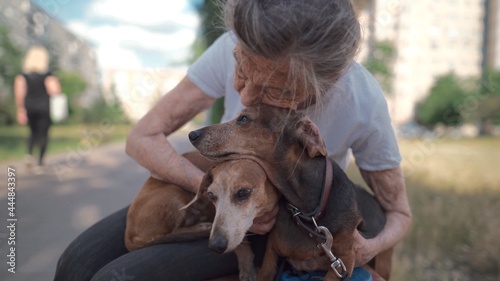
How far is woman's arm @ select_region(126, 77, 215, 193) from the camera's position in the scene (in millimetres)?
2283

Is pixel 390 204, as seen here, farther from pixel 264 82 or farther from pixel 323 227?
pixel 264 82

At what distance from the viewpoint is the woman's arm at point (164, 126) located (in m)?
2.28

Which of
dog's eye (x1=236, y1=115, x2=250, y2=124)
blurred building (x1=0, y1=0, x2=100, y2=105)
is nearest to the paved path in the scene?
dog's eye (x1=236, y1=115, x2=250, y2=124)

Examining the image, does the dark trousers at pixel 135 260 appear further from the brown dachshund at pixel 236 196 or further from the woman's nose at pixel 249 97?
the woman's nose at pixel 249 97

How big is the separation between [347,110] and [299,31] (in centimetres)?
58

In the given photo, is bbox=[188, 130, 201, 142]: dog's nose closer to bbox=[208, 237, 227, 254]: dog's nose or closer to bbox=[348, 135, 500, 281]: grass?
bbox=[208, 237, 227, 254]: dog's nose

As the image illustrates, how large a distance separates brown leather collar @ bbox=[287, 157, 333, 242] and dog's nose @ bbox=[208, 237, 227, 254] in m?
0.30

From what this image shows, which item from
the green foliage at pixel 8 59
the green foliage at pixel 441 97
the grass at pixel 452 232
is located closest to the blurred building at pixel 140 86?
the grass at pixel 452 232

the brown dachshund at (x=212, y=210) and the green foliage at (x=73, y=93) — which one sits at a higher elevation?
the brown dachshund at (x=212, y=210)

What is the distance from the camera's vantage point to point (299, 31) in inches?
65.4

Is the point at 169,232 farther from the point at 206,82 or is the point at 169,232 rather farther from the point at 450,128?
the point at 450,128

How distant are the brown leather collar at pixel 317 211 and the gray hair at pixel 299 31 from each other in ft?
1.21

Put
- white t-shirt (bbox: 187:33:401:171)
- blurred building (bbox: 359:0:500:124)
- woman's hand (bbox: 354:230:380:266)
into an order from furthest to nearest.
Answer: blurred building (bbox: 359:0:500:124), white t-shirt (bbox: 187:33:401:171), woman's hand (bbox: 354:230:380:266)

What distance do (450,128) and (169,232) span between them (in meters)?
18.0
